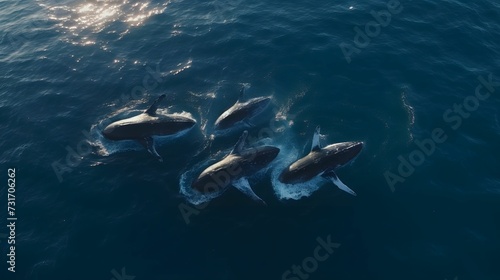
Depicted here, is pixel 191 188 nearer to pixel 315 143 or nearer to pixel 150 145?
pixel 150 145

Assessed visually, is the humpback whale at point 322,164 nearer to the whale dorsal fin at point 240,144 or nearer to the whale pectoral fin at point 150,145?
the whale dorsal fin at point 240,144

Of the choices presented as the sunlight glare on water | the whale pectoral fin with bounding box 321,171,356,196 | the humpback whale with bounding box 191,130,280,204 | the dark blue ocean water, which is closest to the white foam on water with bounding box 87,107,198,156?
the dark blue ocean water

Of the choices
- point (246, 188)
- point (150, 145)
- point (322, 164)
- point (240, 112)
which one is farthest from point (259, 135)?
point (150, 145)

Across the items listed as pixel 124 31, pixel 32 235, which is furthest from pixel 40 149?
pixel 124 31

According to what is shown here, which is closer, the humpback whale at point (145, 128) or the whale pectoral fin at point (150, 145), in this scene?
the whale pectoral fin at point (150, 145)

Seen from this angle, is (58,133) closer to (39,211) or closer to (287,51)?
(39,211)

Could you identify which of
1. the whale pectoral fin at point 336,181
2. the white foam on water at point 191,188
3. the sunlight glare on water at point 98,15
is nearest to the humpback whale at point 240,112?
the white foam on water at point 191,188
